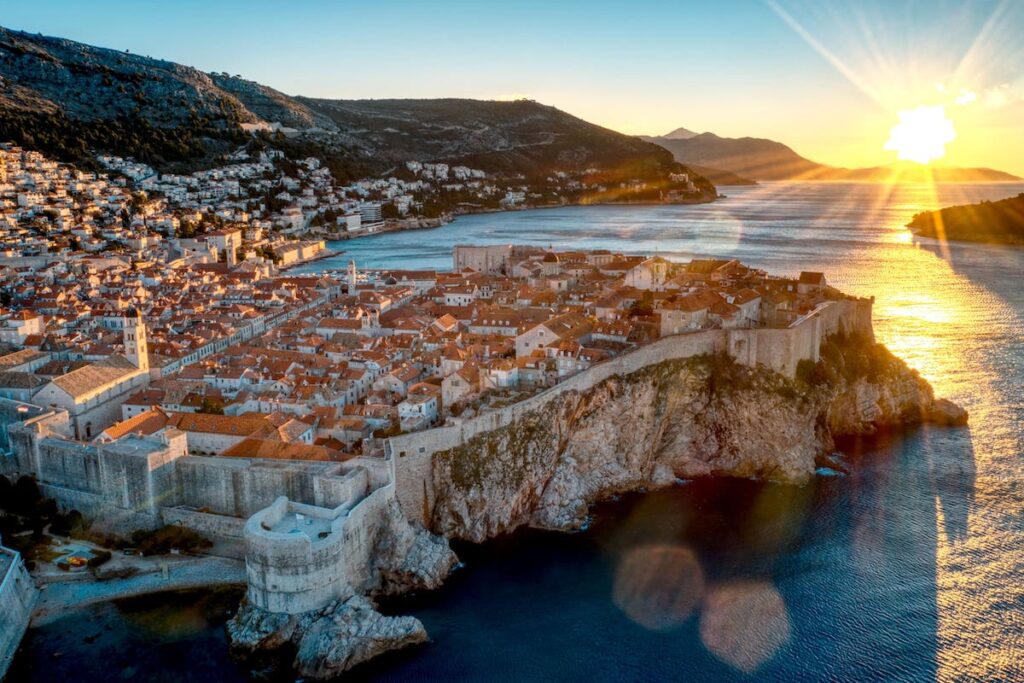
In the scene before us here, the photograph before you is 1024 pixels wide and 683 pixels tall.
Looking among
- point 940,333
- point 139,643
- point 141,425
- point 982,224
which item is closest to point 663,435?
point 141,425

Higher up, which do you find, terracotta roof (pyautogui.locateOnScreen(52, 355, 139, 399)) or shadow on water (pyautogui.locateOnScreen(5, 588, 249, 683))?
terracotta roof (pyautogui.locateOnScreen(52, 355, 139, 399))

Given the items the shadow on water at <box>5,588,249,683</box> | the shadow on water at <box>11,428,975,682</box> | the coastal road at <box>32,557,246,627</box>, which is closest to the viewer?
the shadow on water at <box>5,588,249,683</box>

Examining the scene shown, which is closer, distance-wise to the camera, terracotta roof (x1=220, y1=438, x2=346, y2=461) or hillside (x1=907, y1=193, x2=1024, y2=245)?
terracotta roof (x1=220, y1=438, x2=346, y2=461)

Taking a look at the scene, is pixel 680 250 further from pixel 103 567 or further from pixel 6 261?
pixel 103 567

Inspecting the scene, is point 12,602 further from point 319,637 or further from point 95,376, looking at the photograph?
point 95,376

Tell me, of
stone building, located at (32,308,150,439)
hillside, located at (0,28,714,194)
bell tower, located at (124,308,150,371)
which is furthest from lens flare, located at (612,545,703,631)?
hillside, located at (0,28,714,194)

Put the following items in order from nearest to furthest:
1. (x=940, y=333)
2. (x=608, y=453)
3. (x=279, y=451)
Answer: (x=279, y=451) < (x=608, y=453) < (x=940, y=333)

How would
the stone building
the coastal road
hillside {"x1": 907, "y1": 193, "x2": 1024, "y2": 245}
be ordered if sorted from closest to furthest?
the coastal road, the stone building, hillside {"x1": 907, "y1": 193, "x2": 1024, "y2": 245}

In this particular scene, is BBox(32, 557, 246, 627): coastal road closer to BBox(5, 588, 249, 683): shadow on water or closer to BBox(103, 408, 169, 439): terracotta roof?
BBox(5, 588, 249, 683): shadow on water
